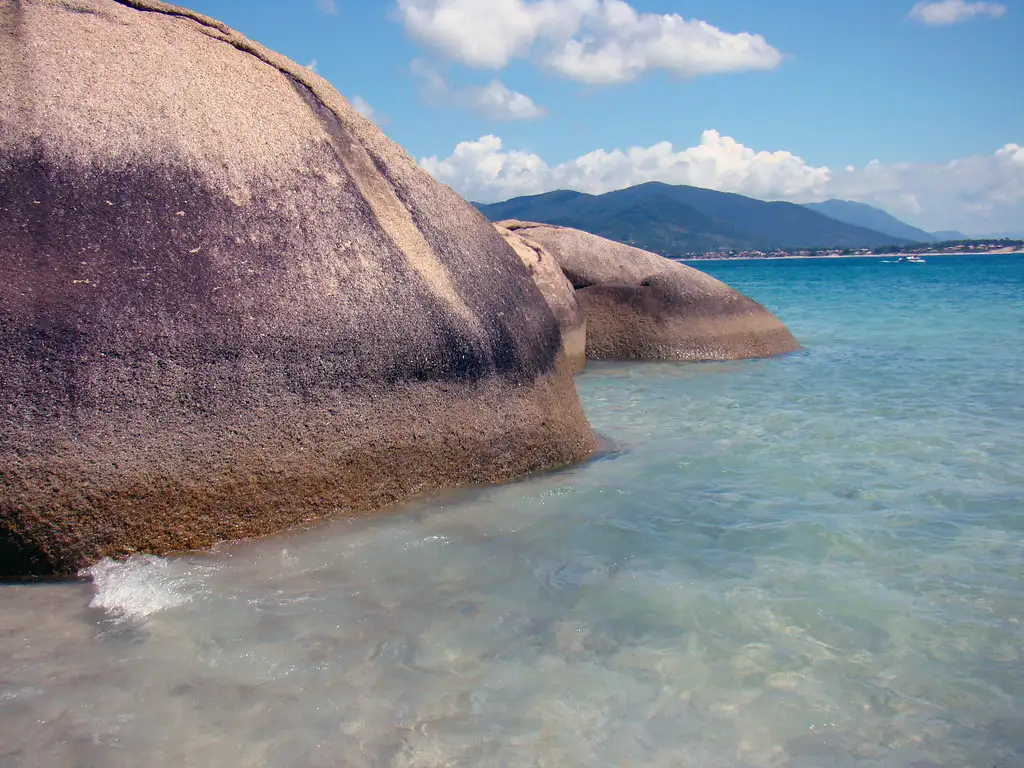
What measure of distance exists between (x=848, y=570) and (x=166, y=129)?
398 centimetres

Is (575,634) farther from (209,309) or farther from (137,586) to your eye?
(209,309)

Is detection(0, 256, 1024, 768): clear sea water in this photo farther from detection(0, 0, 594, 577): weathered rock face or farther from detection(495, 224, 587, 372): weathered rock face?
detection(495, 224, 587, 372): weathered rock face

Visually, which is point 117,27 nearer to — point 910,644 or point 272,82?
point 272,82

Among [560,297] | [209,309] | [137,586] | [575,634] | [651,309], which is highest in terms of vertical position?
[209,309]

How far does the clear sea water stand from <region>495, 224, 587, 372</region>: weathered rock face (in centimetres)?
481

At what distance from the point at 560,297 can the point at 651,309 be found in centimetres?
165

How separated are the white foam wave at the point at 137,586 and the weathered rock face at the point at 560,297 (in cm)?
684

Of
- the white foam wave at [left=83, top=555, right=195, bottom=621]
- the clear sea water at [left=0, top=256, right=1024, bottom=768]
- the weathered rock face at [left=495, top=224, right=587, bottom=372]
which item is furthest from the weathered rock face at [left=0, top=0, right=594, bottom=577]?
the weathered rock face at [left=495, top=224, right=587, bottom=372]

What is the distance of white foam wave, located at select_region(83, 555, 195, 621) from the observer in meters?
3.51

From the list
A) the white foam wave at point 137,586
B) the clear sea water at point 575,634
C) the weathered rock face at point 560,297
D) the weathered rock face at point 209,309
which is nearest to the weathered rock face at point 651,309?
the weathered rock face at point 560,297

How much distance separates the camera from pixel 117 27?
4656mm

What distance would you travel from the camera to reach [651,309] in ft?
37.7

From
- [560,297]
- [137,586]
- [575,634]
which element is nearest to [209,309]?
[137,586]

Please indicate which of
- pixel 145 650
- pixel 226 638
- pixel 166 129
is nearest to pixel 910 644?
pixel 226 638
